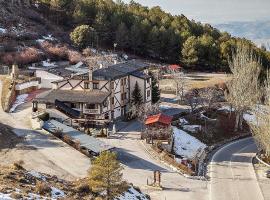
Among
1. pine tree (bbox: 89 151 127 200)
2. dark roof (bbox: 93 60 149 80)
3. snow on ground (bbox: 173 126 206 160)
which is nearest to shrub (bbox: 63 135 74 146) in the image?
snow on ground (bbox: 173 126 206 160)

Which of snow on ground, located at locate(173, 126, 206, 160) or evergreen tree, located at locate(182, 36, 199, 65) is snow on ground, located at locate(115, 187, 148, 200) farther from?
evergreen tree, located at locate(182, 36, 199, 65)

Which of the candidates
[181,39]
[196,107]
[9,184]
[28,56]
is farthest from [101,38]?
[9,184]

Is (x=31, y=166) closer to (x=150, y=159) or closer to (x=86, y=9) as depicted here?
(x=150, y=159)

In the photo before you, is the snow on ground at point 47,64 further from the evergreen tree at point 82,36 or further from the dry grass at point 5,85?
the dry grass at point 5,85

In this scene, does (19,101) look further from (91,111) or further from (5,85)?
(91,111)

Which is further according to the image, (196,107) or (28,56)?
(28,56)

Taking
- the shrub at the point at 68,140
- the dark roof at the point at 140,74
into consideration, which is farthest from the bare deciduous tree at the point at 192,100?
the shrub at the point at 68,140
